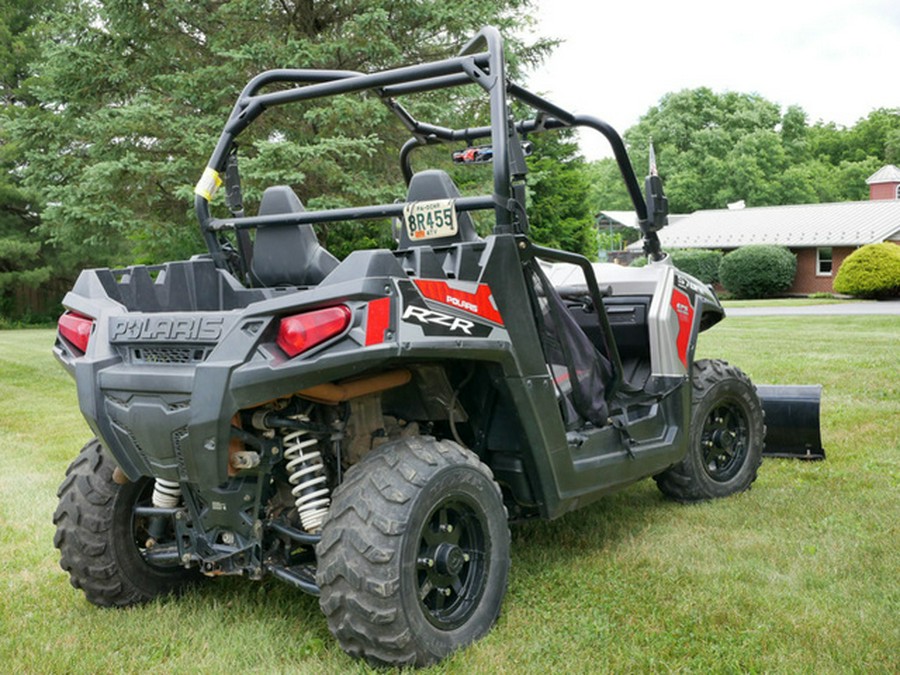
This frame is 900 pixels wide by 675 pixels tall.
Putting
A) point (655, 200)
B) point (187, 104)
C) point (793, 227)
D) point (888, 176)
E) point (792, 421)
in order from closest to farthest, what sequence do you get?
point (655, 200)
point (792, 421)
point (187, 104)
point (793, 227)
point (888, 176)

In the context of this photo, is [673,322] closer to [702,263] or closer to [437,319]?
[437,319]

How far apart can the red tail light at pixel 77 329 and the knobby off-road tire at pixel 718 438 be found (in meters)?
2.92

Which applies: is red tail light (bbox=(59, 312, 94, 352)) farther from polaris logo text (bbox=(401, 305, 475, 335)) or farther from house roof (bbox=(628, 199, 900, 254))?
house roof (bbox=(628, 199, 900, 254))

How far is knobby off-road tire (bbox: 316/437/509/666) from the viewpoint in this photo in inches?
110

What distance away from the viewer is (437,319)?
9.53 ft

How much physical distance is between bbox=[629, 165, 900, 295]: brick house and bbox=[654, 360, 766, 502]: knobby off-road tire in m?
32.5

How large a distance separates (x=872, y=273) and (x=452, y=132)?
2771 cm

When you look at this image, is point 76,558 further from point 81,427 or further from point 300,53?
point 300,53

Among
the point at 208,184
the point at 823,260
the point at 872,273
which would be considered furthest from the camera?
the point at 823,260

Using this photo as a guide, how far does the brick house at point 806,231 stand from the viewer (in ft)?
116

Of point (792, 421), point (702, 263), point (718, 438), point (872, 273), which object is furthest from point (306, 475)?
point (702, 263)

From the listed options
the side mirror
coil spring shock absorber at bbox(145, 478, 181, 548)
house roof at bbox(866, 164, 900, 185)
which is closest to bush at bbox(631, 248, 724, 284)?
house roof at bbox(866, 164, 900, 185)

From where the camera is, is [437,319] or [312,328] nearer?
[312,328]

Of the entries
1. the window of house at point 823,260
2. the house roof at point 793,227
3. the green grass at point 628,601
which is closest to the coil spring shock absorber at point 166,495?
the green grass at point 628,601
